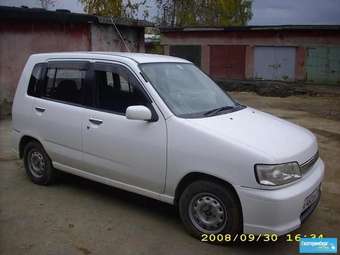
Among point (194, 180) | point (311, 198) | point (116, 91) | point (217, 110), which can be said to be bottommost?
point (311, 198)

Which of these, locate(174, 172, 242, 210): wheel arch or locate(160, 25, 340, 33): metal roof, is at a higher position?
locate(160, 25, 340, 33): metal roof

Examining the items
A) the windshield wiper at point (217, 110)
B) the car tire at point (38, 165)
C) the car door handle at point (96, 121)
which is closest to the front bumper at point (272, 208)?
the windshield wiper at point (217, 110)

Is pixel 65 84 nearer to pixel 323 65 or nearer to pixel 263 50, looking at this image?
pixel 323 65

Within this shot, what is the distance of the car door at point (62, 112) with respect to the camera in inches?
205

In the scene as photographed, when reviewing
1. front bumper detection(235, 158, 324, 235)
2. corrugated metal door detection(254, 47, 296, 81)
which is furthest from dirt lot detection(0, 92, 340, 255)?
corrugated metal door detection(254, 47, 296, 81)

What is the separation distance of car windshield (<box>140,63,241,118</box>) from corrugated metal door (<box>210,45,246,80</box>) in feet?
71.8

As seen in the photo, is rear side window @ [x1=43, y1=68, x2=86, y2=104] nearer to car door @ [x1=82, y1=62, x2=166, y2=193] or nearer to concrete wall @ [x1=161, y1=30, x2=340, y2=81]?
car door @ [x1=82, y1=62, x2=166, y2=193]

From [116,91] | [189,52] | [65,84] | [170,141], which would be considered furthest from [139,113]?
[189,52]

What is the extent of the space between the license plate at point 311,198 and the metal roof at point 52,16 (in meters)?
10.6

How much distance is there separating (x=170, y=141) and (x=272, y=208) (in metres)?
1.15

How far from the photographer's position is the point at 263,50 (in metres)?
26.1

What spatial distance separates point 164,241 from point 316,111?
1168 centimetres

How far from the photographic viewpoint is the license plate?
4051mm

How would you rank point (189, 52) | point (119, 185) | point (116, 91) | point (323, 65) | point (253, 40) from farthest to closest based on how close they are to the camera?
1. point (189, 52)
2. point (253, 40)
3. point (323, 65)
4. point (116, 91)
5. point (119, 185)
